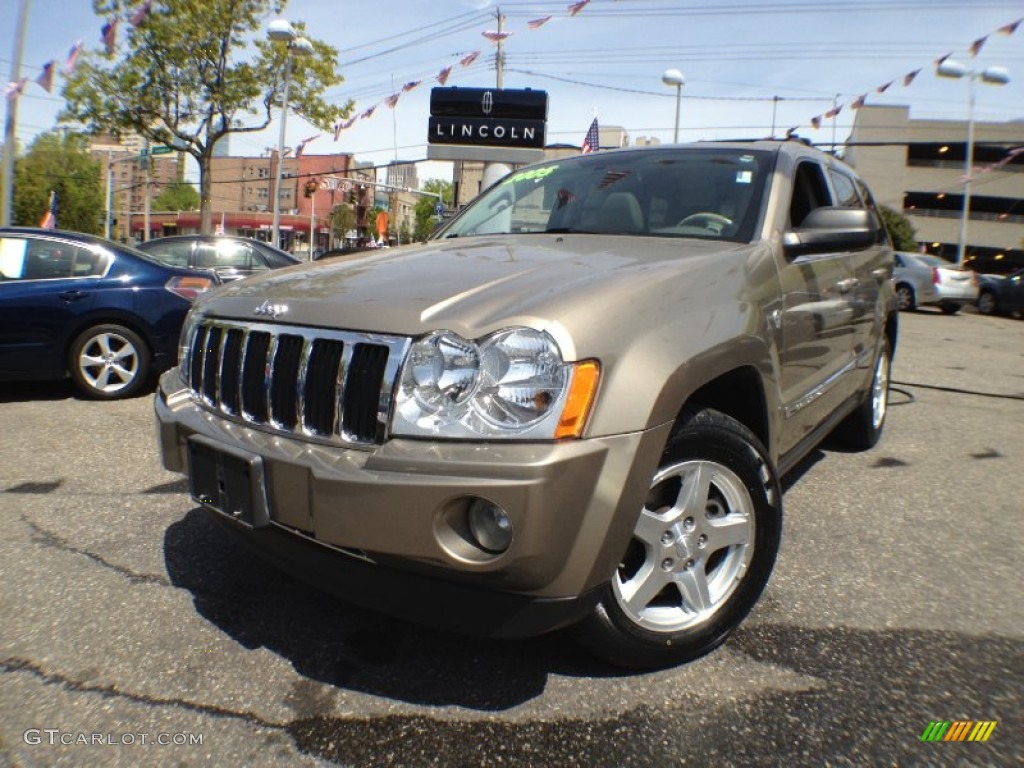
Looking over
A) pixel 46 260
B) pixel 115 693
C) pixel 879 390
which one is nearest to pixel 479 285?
pixel 115 693

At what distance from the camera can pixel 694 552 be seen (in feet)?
7.19

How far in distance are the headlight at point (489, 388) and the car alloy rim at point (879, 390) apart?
342 cm

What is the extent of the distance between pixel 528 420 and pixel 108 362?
5.29 metres

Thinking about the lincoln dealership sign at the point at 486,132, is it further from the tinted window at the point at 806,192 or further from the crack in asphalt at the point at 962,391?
the tinted window at the point at 806,192

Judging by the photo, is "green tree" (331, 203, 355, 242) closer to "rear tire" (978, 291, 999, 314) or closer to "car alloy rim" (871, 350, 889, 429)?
"rear tire" (978, 291, 999, 314)

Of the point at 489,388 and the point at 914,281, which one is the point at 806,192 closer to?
the point at 489,388

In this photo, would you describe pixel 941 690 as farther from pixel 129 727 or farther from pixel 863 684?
pixel 129 727

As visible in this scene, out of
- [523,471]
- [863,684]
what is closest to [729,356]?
[523,471]

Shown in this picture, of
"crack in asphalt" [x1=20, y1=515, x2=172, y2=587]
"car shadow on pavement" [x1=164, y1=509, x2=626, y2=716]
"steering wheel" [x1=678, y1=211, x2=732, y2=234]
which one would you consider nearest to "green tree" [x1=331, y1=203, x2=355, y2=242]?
"crack in asphalt" [x1=20, y1=515, x2=172, y2=587]

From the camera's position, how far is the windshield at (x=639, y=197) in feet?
9.69

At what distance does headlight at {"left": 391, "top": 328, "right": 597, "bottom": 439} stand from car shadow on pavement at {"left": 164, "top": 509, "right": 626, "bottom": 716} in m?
0.78

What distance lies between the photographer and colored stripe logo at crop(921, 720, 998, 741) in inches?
76.0

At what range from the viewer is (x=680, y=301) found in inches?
84.0

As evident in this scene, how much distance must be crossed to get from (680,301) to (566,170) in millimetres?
Answer: 1733
